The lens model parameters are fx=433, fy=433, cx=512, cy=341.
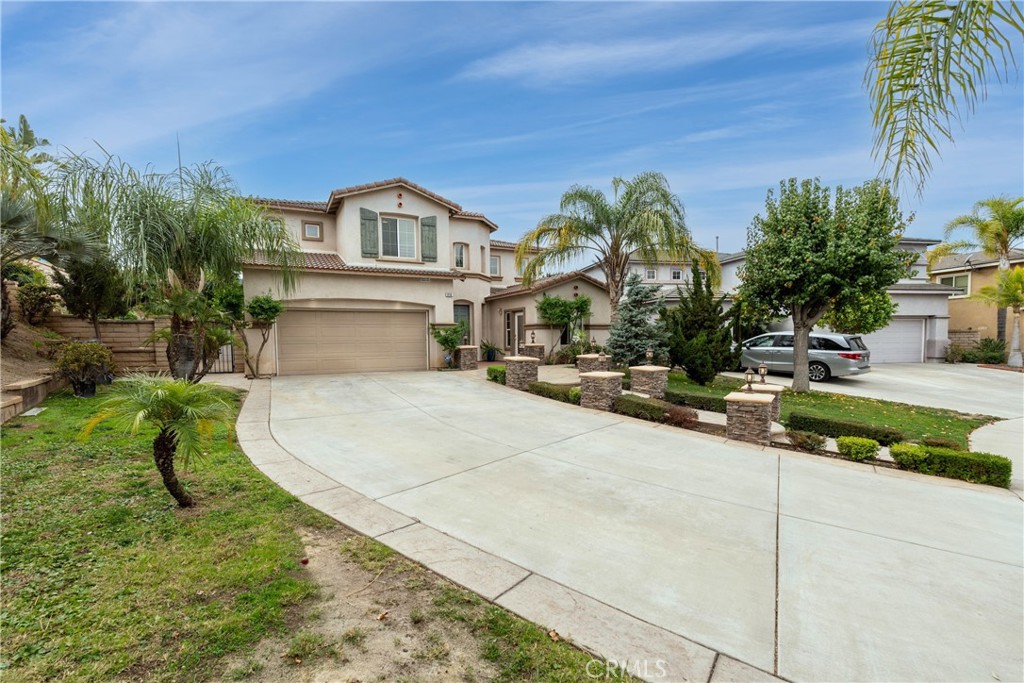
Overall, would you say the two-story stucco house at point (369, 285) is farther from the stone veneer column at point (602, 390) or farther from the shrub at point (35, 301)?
the stone veneer column at point (602, 390)

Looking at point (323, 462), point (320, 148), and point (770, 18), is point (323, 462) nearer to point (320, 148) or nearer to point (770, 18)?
point (770, 18)

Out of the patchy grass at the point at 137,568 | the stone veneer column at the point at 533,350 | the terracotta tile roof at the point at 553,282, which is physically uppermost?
the terracotta tile roof at the point at 553,282

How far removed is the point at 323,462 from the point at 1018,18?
658cm

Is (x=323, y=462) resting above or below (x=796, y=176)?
below

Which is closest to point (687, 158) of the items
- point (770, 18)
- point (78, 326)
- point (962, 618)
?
point (770, 18)

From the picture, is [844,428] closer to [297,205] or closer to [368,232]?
[368,232]

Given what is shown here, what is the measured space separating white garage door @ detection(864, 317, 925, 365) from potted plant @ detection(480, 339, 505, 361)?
17452 millimetres

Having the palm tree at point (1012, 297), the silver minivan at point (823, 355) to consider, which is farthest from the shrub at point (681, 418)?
the palm tree at point (1012, 297)

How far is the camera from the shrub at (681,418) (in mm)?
7840

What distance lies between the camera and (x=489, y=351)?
20016 mm

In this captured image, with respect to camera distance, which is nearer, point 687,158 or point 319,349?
point 687,158

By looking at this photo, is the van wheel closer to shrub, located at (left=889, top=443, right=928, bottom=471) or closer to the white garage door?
shrub, located at (left=889, top=443, right=928, bottom=471)

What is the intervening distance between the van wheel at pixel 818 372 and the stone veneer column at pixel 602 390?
8663 mm

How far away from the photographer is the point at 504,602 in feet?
9.04
